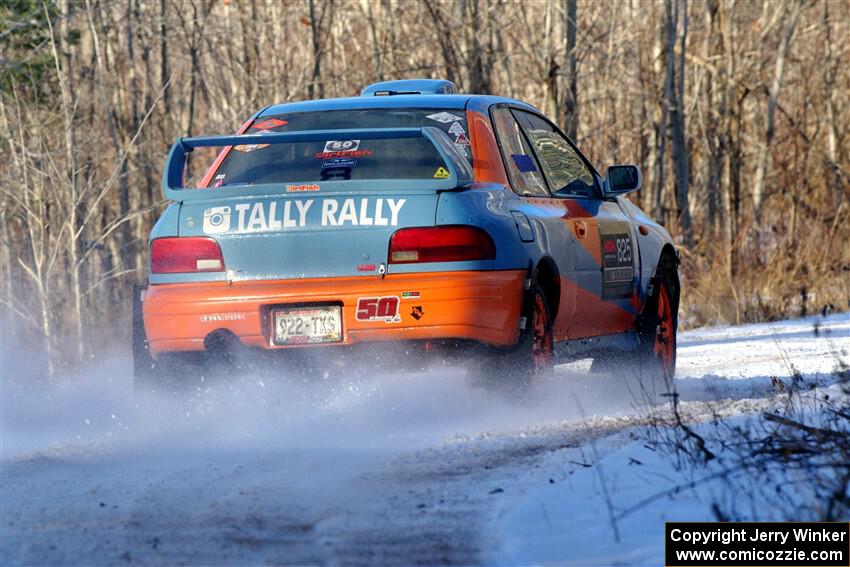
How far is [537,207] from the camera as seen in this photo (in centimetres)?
724

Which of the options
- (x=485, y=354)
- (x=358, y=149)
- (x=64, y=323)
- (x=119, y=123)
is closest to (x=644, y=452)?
(x=485, y=354)

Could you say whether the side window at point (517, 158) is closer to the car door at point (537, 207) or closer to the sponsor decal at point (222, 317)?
the car door at point (537, 207)

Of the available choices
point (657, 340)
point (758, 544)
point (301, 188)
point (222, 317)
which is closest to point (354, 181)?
point (301, 188)

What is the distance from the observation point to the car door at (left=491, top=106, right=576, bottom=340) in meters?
7.05

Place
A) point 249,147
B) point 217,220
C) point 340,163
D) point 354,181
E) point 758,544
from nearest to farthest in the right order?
1. point 758,544
2. point 354,181
3. point 217,220
4. point 340,163
5. point 249,147

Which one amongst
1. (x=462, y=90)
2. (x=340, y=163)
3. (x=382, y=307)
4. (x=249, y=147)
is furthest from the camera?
(x=462, y=90)

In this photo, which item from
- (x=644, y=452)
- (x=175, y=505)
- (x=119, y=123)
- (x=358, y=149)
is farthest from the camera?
(x=119, y=123)

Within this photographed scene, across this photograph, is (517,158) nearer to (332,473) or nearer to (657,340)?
(657,340)

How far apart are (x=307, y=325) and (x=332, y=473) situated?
4.12 feet

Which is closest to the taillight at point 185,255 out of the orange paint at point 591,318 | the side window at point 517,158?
the side window at point 517,158

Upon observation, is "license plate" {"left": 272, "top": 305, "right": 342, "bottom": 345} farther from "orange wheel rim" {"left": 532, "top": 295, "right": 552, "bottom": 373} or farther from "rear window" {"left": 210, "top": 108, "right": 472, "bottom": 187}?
"orange wheel rim" {"left": 532, "top": 295, "right": 552, "bottom": 373}

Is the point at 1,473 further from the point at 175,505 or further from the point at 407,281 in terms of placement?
the point at 407,281

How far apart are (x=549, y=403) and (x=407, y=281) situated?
1185 millimetres

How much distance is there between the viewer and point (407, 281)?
6.46 meters
